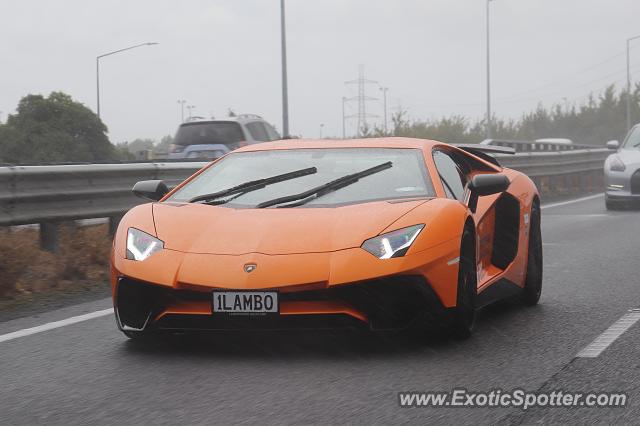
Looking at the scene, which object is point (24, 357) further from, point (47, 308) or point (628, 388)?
point (628, 388)

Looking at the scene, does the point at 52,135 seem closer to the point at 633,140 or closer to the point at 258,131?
the point at 258,131

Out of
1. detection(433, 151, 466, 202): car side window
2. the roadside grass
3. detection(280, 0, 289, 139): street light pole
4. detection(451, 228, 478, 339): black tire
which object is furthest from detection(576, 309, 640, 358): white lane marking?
detection(280, 0, 289, 139): street light pole

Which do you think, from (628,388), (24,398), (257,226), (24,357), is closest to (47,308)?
(24,357)

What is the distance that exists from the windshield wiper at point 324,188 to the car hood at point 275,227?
0.14 metres

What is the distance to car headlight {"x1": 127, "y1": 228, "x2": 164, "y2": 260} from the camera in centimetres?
573

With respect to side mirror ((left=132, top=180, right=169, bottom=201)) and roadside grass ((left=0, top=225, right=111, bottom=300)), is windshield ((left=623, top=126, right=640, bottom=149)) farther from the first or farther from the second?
side mirror ((left=132, top=180, right=169, bottom=201))

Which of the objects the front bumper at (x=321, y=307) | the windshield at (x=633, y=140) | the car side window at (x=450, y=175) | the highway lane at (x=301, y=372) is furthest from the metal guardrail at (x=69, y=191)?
the windshield at (x=633, y=140)

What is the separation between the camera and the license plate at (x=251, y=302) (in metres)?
5.36

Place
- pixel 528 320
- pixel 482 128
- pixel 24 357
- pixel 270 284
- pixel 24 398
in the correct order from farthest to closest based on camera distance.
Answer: pixel 482 128 < pixel 528 320 < pixel 24 357 < pixel 270 284 < pixel 24 398

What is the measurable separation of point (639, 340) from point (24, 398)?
3.19 metres

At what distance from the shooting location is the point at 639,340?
238 inches

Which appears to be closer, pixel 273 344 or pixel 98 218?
pixel 273 344

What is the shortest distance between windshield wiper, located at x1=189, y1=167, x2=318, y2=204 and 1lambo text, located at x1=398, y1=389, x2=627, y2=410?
2095mm

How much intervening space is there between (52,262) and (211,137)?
11956mm
